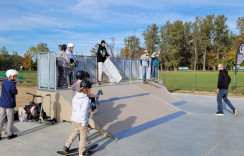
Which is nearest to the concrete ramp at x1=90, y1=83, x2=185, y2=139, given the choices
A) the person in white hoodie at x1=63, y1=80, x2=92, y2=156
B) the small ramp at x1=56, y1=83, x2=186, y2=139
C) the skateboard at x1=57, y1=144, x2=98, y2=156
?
the small ramp at x1=56, y1=83, x2=186, y2=139

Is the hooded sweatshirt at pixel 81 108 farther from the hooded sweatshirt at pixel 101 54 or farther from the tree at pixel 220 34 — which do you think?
the tree at pixel 220 34

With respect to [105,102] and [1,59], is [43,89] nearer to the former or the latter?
[105,102]

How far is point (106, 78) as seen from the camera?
10867 millimetres

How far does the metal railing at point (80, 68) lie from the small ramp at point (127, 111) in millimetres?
912

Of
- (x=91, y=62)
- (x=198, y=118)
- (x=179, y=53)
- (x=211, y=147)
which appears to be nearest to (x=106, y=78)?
(x=91, y=62)

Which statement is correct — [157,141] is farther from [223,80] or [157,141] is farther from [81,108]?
[223,80]

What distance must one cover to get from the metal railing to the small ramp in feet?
2.99

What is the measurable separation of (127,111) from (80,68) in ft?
11.6

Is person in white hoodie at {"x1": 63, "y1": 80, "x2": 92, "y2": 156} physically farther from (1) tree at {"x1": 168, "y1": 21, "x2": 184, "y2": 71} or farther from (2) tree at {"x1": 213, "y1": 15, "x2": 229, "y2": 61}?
(2) tree at {"x1": 213, "y1": 15, "x2": 229, "y2": 61}

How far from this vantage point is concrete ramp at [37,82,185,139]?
595cm

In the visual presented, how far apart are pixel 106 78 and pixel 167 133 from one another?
5614 mm

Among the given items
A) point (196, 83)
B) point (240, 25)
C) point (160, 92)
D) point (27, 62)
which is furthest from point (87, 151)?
point (240, 25)

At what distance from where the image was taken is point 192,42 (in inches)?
3440

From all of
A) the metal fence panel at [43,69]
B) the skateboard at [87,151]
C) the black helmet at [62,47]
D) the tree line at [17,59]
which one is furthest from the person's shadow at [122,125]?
the tree line at [17,59]
